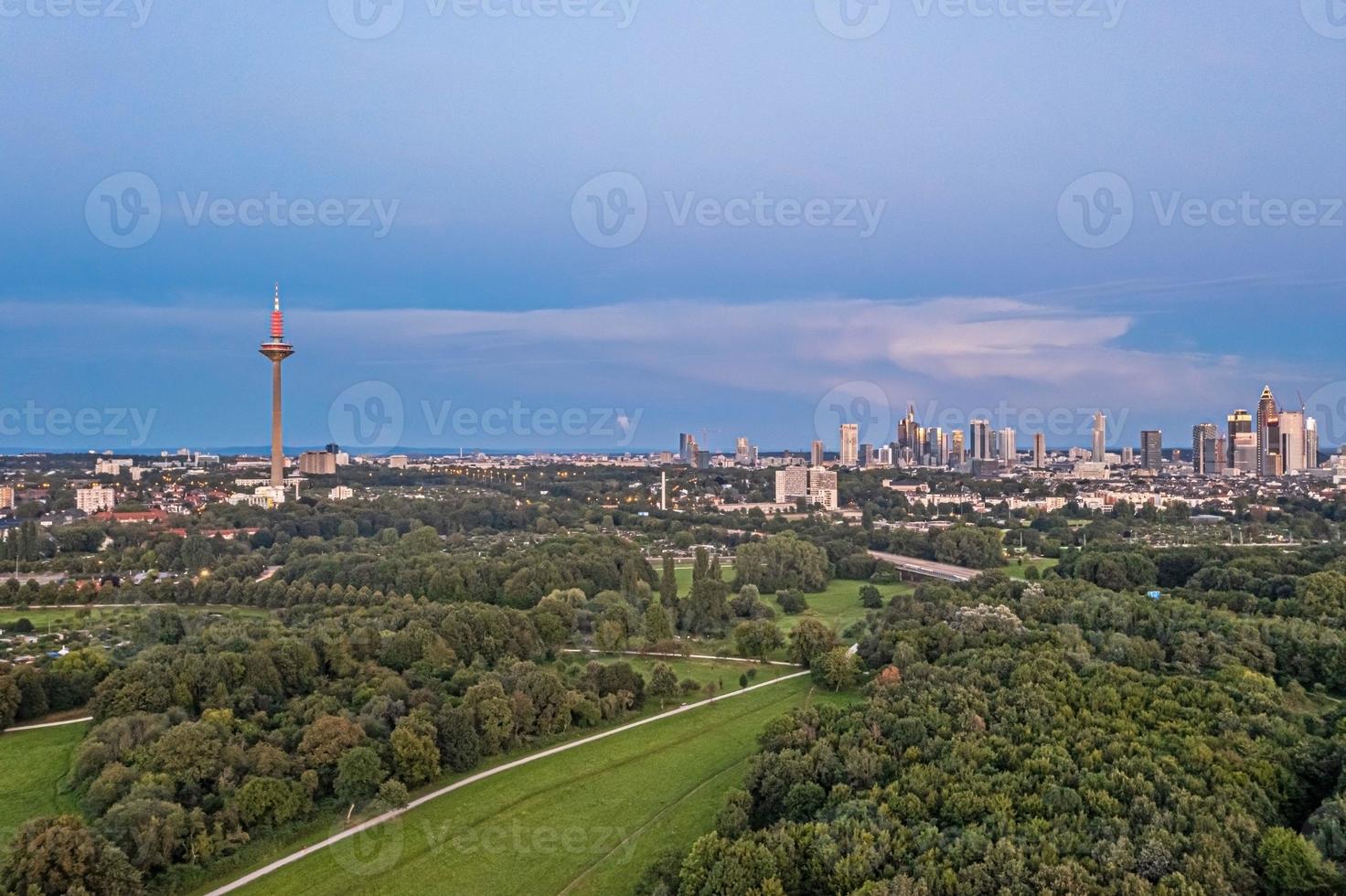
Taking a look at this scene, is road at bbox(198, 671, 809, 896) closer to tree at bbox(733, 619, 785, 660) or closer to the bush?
tree at bbox(733, 619, 785, 660)

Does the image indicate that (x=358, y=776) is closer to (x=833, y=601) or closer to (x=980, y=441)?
(x=833, y=601)

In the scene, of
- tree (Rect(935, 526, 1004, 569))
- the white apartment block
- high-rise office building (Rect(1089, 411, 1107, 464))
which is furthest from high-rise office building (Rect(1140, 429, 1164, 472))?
the white apartment block

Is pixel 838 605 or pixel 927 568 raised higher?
Answer: pixel 927 568

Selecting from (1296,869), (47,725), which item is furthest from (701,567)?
(1296,869)

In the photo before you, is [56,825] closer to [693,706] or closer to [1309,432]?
[693,706]

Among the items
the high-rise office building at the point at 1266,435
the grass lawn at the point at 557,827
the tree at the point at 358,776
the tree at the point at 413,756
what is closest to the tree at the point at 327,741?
the tree at the point at 358,776

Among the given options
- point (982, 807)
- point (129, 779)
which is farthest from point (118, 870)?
point (982, 807)
